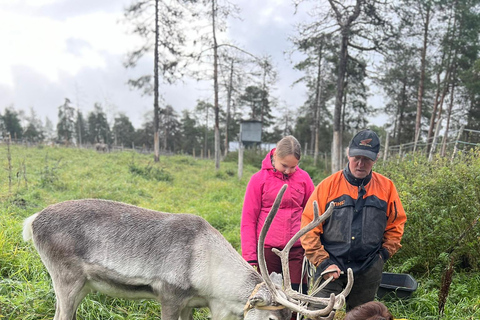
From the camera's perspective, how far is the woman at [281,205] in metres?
2.93

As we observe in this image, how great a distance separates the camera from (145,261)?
105 inches

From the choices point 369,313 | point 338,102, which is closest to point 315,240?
point 369,313

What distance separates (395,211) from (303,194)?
862 mm

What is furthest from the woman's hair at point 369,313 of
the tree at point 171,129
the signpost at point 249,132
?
the tree at point 171,129

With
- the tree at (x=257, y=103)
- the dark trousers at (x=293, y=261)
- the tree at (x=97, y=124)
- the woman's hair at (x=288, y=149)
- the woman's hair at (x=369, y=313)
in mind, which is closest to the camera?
the woman's hair at (x=369, y=313)

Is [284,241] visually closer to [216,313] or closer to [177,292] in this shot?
[216,313]

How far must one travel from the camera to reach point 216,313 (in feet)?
8.59

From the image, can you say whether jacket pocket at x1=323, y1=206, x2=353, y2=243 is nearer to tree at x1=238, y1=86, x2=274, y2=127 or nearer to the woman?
the woman

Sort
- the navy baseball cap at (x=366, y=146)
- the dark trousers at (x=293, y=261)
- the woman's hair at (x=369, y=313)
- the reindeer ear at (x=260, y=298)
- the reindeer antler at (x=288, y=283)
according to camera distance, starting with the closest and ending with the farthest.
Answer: the woman's hair at (x=369, y=313) → the reindeer antler at (x=288, y=283) → the reindeer ear at (x=260, y=298) → the navy baseball cap at (x=366, y=146) → the dark trousers at (x=293, y=261)

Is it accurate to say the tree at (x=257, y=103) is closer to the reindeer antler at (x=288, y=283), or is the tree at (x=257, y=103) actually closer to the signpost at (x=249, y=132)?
the signpost at (x=249, y=132)

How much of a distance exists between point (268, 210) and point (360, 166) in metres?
0.99

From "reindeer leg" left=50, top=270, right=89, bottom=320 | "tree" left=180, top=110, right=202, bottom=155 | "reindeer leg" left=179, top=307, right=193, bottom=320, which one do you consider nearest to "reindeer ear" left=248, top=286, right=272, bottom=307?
"reindeer leg" left=179, top=307, right=193, bottom=320

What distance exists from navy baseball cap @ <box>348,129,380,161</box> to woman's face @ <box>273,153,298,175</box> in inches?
21.8

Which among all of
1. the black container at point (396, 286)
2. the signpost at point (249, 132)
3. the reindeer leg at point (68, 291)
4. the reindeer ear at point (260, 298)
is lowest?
the black container at point (396, 286)
